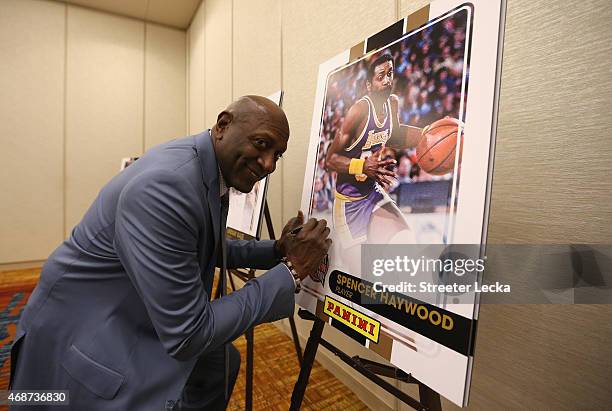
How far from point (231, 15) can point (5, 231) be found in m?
3.69

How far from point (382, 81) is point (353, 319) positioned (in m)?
0.66

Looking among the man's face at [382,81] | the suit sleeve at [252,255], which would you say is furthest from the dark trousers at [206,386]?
the man's face at [382,81]

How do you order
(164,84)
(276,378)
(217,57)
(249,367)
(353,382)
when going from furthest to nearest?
1. (164,84)
2. (217,57)
3. (276,378)
4. (353,382)
5. (249,367)

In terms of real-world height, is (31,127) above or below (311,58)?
below

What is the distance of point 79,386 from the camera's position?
0.83 meters

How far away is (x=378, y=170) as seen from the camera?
0.88 m

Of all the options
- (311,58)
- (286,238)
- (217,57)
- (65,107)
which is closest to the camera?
(286,238)

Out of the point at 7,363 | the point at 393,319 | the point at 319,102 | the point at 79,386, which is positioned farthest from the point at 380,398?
the point at 7,363

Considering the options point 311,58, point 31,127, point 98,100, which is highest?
point 98,100

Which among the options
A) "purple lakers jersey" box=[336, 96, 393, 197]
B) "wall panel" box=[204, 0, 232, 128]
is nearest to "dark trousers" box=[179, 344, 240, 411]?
"purple lakers jersey" box=[336, 96, 393, 197]

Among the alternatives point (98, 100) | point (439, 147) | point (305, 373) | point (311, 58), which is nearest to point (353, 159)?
point (439, 147)

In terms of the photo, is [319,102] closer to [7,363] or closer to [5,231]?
[7,363]

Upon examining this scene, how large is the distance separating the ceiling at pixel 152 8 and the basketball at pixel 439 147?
4.42 metres

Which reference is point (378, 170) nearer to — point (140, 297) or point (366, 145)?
point (366, 145)
